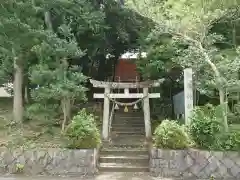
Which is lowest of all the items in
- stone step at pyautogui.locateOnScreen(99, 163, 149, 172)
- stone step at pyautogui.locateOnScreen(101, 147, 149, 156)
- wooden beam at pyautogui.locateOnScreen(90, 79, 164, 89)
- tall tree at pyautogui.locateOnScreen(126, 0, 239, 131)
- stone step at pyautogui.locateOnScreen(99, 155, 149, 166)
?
stone step at pyautogui.locateOnScreen(99, 163, 149, 172)

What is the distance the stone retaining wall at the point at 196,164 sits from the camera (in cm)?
1148

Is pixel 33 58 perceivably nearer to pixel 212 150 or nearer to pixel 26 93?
pixel 26 93

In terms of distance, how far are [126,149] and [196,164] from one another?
3.25 m

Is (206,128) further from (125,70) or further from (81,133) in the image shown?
(125,70)

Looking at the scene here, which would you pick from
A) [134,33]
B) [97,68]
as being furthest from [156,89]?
[97,68]

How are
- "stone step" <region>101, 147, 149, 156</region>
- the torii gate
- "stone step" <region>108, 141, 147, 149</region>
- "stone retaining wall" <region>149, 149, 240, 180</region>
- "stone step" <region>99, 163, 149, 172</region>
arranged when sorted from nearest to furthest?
"stone retaining wall" <region>149, 149, 240, 180</region> → "stone step" <region>99, 163, 149, 172</region> → "stone step" <region>101, 147, 149, 156</region> → "stone step" <region>108, 141, 147, 149</region> → the torii gate

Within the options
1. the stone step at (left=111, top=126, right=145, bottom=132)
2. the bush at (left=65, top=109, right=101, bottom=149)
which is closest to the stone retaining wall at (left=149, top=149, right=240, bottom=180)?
the bush at (left=65, top=109, right=101, bottom=149)

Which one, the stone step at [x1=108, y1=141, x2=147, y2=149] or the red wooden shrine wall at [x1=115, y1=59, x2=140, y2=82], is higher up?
the red wooden shrine wall at [x1=115, y1=59, x2=140, y2=82]

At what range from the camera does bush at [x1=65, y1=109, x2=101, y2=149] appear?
11883 mm

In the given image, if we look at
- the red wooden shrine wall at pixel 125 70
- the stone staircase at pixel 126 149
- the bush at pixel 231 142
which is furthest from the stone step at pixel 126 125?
the red wooden shrine wall at pixel 125 70

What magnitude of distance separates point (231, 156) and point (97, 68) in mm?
13161

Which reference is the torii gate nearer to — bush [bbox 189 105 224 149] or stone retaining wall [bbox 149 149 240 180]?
bush [bbox 189 105 224 149]

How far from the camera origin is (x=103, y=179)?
11.2 meters

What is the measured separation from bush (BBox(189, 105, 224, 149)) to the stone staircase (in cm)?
210
